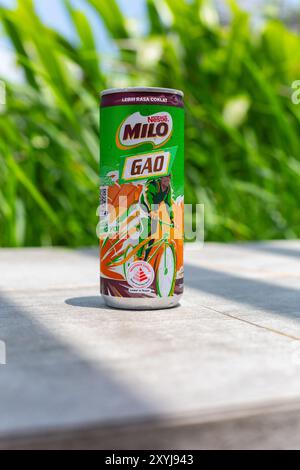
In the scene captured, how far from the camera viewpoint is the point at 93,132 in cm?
261

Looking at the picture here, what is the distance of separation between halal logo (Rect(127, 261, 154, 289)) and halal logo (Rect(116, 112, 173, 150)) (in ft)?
0.74

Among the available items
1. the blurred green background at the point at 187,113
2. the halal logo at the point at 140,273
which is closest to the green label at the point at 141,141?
the halal logo at the point at 140,273

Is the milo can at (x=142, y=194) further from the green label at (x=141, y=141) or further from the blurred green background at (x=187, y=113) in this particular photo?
the blurred green background at (x=187, y=113)

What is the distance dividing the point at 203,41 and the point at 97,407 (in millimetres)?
2503

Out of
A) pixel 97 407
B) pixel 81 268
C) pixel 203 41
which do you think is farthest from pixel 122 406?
pixel 203 41

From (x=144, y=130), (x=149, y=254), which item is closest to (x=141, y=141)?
(x=144, y=130)

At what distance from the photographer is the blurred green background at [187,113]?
246cm

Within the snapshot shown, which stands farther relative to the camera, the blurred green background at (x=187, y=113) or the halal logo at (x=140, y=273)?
the blurred green background at (x=187, y=113)

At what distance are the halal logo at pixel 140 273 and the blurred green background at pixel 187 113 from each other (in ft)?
3.58

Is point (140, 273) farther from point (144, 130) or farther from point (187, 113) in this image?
point (187, 113)

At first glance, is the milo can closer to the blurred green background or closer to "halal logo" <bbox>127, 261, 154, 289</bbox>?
"halal logo" <bbox>127, 261, 154, 289</bbox>

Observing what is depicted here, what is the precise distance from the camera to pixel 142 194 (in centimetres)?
121

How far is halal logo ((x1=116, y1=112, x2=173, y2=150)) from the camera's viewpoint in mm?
1188
